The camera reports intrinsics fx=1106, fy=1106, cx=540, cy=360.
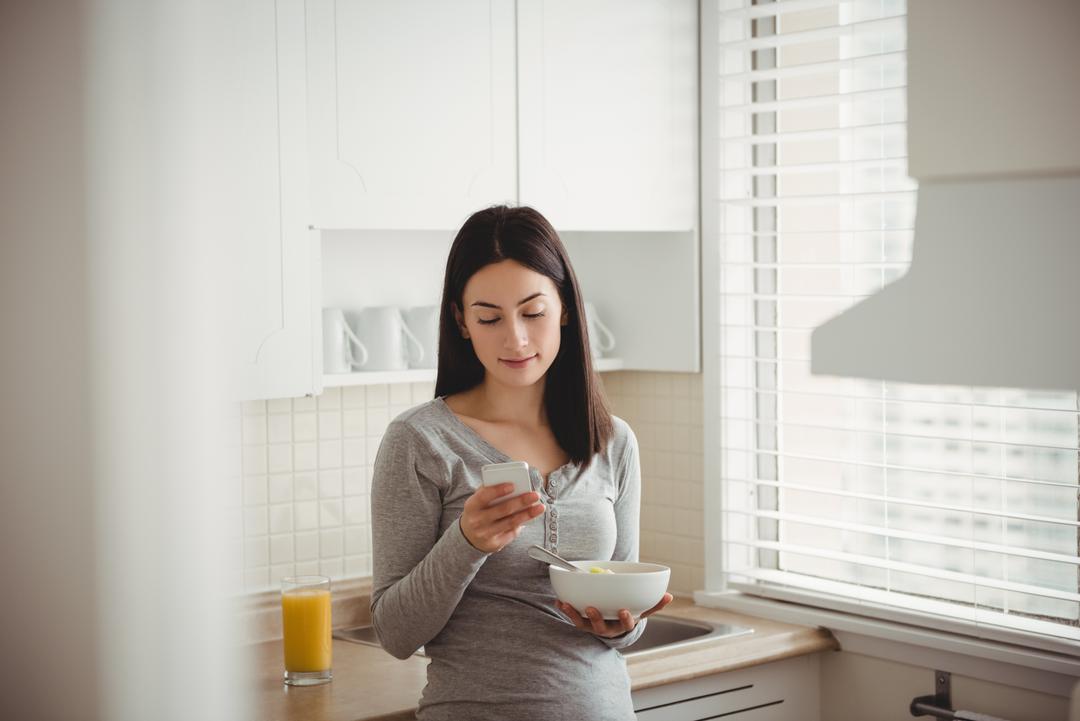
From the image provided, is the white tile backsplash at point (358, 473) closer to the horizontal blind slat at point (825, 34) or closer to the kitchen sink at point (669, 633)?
the kitchen sink at point (669, 633)

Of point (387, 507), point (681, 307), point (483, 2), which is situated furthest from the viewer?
point (681, 307)

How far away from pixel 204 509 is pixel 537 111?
1993mm

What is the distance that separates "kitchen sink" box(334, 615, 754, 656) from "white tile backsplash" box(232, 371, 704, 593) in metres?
0.16

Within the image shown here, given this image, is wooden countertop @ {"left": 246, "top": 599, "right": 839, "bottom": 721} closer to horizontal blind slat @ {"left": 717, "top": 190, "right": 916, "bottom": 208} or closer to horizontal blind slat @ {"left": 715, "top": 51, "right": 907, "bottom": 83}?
horizontal blind slat @ {"left": 717, "top": 190, "right": 916, "bottom": 208}

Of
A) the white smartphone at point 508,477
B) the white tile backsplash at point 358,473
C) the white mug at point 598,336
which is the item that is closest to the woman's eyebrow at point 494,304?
the white smartphone at point 508,477

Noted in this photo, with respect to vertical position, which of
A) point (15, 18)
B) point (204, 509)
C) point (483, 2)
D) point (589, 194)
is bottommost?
point (204, 509)

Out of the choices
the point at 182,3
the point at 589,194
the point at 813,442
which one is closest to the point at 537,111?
the point at 589,194

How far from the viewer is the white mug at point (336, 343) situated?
6.81 feet

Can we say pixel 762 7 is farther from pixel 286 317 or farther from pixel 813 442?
pixel 286 317

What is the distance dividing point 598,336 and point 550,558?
1.24 m

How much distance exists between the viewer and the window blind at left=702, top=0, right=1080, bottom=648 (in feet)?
6.59

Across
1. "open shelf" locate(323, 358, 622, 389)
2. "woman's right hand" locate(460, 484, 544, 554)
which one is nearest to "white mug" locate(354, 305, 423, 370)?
"open shelf" locate(323, 358, 622, 389)

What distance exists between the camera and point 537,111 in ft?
7.09

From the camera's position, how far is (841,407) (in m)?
2.32
